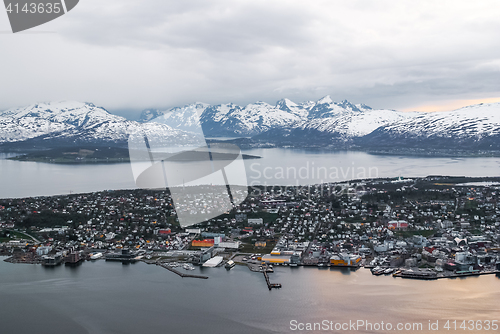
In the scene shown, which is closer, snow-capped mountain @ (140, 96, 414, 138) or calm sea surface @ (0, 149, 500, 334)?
calm sea surface @ (0, 149, 500, 334)

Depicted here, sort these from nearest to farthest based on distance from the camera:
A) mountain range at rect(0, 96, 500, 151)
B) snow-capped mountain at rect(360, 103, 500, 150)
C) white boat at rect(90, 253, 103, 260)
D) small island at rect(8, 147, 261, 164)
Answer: white boat at rect(90, 253, 103, 260)
small island at rect(8, 147, 261, 164)
snow-capped mountain at rect(360, 103, 500, 150)
mountain range at rect(0, 96, 500, 151)

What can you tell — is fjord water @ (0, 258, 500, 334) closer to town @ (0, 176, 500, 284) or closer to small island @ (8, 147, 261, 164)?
town @ (0, 176, 500, 284)

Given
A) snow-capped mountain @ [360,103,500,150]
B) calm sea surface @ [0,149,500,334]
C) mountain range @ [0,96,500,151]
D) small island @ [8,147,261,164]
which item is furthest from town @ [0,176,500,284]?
snow-capped mountain @ [360,103,500,150]

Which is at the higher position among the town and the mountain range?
the mountain range

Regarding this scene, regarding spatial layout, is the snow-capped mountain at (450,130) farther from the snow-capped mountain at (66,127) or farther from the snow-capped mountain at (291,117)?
the snow-capped mountain at (66,127)

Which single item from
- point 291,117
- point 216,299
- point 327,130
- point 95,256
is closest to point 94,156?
point 95,256

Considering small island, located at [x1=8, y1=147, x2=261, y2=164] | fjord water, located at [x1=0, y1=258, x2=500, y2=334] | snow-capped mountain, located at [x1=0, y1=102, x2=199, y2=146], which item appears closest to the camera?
fjord water, located at [x1=0, y1=258, x2=500, y2=334]

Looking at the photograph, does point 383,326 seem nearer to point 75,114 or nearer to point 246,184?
point 246,184
